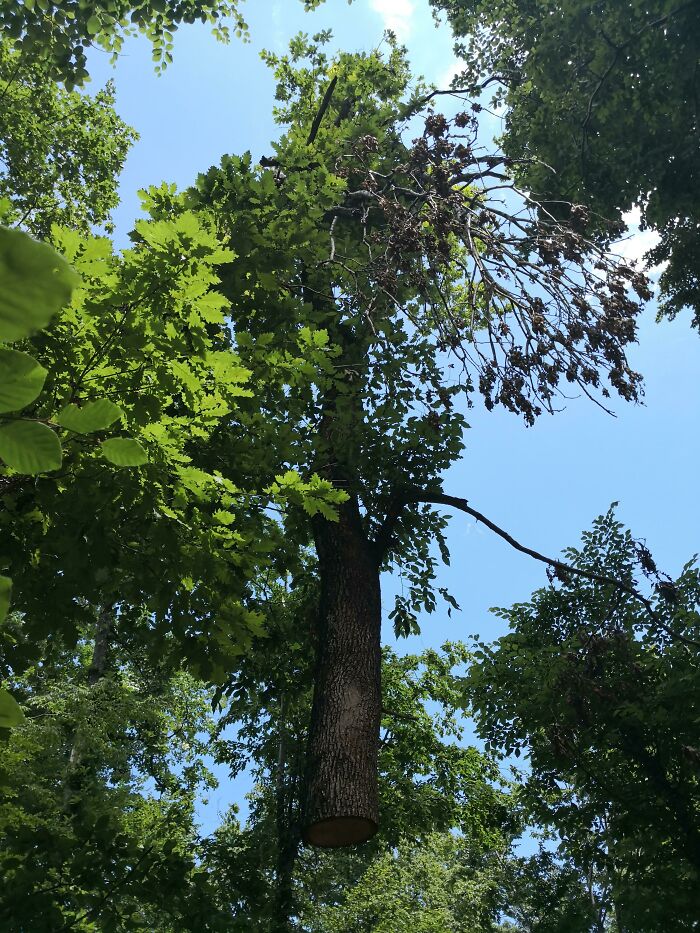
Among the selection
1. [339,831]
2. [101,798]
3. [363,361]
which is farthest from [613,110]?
[101,798]

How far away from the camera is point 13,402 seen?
678mm

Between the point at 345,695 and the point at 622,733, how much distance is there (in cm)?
706

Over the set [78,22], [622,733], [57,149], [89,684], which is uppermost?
[57,149]

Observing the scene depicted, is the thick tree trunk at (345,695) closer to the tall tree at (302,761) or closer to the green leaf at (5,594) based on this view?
the tall tree at (302,761)

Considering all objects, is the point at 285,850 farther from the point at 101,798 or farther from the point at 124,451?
the point at 124,451

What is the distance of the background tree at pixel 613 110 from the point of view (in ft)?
29.6

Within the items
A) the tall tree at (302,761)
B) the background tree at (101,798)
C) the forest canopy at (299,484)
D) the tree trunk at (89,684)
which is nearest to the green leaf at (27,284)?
the forest canopy at (299,484)

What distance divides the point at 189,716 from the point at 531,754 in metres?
9.02

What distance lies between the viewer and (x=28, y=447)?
2.49 ft

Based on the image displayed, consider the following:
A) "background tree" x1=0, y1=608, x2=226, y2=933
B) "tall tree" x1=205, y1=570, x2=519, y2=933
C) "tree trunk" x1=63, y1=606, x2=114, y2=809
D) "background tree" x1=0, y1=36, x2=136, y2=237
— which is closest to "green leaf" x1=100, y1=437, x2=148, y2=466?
"background tree" x1=0, y1=608, x2=226, y2=933

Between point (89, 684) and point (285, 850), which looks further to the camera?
point (89, 684)

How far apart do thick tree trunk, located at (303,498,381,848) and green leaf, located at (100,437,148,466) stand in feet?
13.0

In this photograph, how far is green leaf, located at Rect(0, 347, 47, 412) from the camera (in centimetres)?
65

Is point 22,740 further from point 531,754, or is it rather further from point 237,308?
point 531,754
